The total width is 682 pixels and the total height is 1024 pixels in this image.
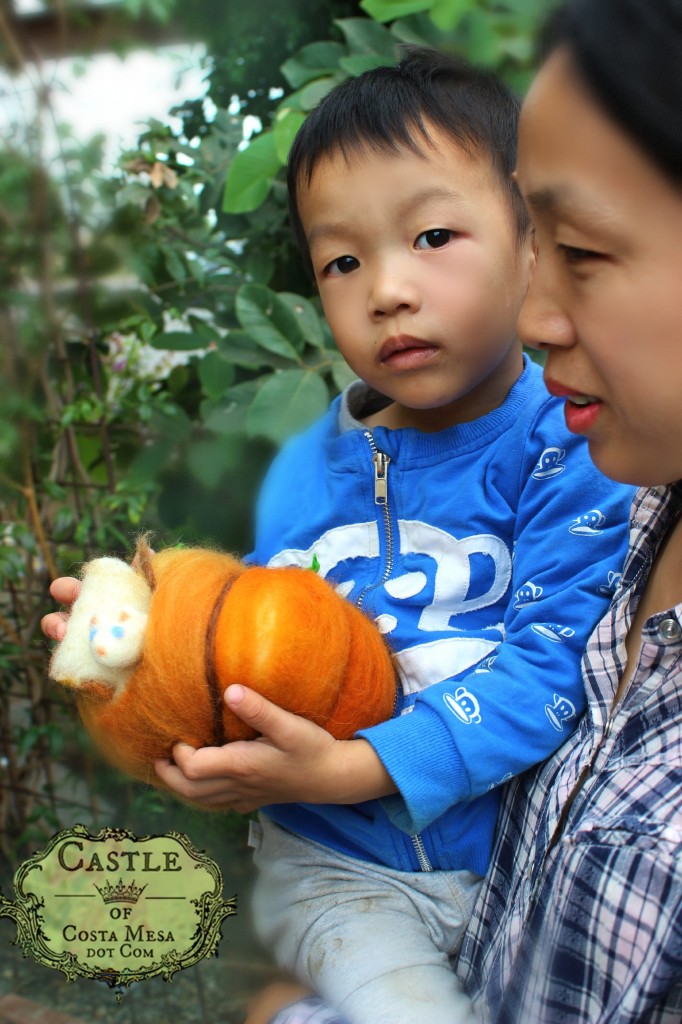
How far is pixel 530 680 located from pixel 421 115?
0.37 meters

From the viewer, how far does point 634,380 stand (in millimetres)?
380

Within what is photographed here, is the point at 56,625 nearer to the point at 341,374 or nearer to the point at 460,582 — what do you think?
the point at 460,582

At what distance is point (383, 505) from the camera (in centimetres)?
65

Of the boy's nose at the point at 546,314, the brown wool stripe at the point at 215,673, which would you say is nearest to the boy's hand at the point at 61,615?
the brown wool stripe at the point at 215,673

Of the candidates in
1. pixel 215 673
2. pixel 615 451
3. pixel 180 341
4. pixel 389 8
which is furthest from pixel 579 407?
pixel 180 341

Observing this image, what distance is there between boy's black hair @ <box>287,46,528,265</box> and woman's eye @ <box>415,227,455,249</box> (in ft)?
0.17

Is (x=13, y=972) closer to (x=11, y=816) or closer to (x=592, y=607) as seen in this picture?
(x=11, y=816)

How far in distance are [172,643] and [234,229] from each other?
75cm

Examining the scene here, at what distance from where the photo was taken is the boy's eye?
604 mm

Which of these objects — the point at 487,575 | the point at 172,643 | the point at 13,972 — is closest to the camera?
the point at 172,643

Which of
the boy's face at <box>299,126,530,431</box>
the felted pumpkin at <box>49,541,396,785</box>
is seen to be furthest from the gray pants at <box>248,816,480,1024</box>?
the boy's face at <box>299,126,530,431</box>

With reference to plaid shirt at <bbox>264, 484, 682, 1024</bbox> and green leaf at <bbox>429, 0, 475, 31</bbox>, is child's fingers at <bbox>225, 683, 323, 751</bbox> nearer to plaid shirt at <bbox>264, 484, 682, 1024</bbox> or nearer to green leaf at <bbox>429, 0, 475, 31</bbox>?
plaid shirt at <bbox>264, 484, 682, 1024</bbox>

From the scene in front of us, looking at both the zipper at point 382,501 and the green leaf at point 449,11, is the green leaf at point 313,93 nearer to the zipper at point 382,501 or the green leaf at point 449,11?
the green leaf at point 449,11

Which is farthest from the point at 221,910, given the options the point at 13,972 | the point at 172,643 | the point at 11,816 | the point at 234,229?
the point at 11,816
